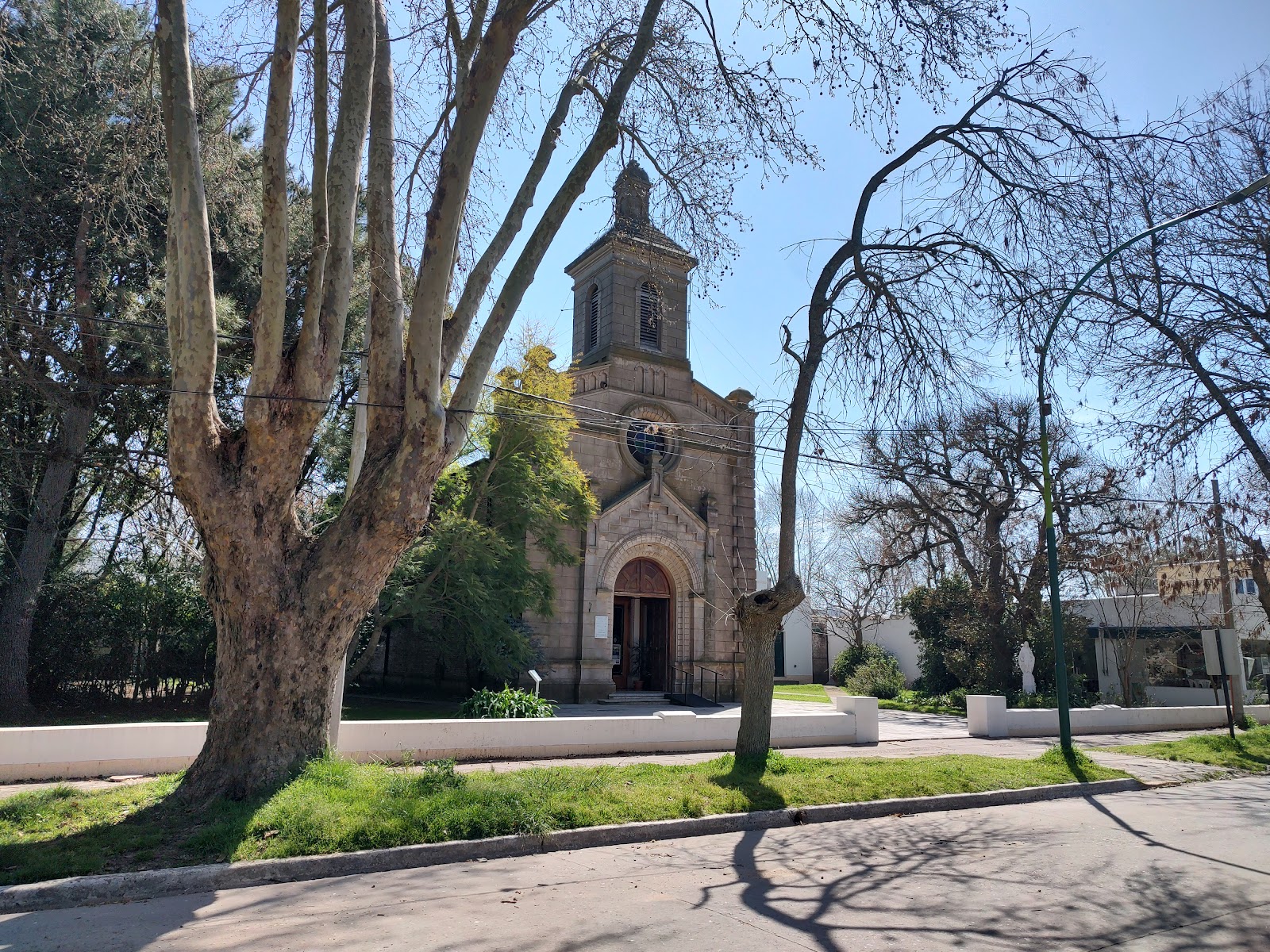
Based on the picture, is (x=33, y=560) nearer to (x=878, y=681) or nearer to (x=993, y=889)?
(x=993, y=889)

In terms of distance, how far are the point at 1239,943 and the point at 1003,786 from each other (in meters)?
6.05

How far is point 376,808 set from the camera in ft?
24.5

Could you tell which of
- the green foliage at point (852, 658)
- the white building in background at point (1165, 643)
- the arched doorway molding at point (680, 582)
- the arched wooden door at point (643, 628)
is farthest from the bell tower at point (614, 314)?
the green foliage at point (852, 658)

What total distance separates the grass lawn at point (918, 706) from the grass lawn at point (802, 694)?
2016mm

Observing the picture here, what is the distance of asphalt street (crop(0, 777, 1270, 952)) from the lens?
202 inches

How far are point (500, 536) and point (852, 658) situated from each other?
2352 centimetres

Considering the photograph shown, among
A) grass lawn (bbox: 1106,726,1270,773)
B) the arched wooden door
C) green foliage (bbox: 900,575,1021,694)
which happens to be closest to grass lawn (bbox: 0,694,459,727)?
the arched wooden door

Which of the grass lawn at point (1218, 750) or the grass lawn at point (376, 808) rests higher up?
the grass lawn at point (376, 808)

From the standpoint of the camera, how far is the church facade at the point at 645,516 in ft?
75.2

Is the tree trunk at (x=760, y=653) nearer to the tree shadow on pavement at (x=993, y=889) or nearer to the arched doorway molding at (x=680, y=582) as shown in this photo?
the tree shadow on pavement at (x=993, y=889)

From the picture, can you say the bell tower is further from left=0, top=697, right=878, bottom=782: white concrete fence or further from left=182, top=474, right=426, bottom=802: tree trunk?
left=182, top=474, right=426, bottom=802: tree trunk

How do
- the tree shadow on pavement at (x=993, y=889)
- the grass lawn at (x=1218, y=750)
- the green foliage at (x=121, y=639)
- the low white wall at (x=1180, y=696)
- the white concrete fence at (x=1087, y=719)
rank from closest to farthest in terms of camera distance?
the tree shadow on pavement at (x=993, y=889) → the grass lawn at (x=1218, y=750) → the green foliage at (x=121, y=639) → the white concrete fence at (x=1087, y=719) → the low white wall at (x=1180, y=696)

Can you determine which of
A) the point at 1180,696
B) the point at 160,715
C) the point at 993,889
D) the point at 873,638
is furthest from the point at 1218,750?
the point at 873,638

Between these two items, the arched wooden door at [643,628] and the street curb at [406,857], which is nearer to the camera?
the street curb at [406,857]
